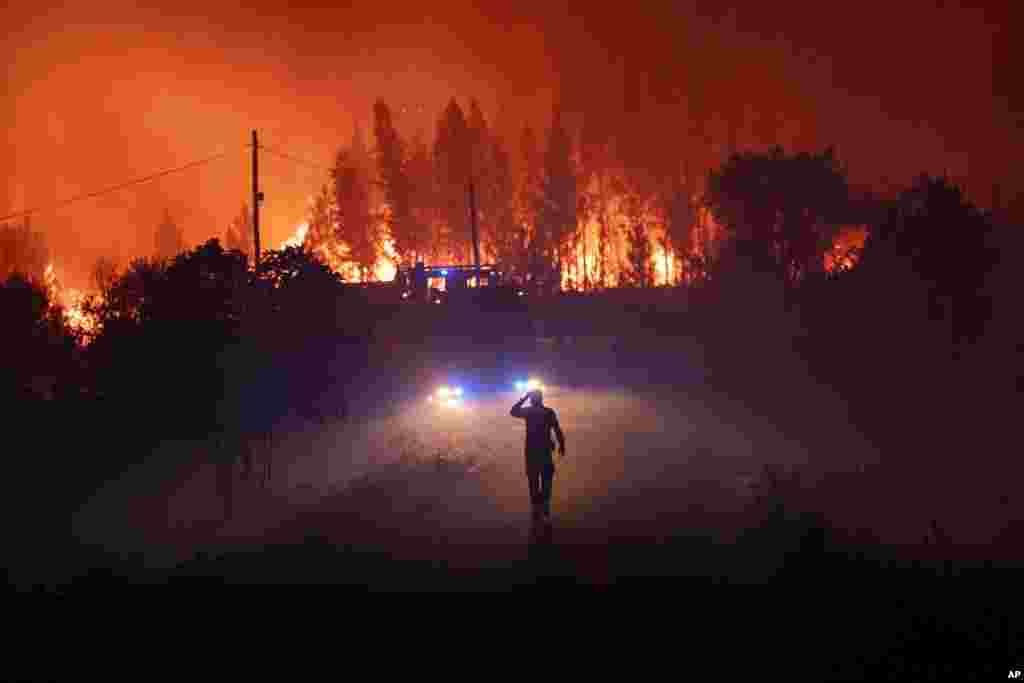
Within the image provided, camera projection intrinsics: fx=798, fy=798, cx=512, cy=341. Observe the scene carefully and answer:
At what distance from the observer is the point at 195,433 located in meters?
16.1

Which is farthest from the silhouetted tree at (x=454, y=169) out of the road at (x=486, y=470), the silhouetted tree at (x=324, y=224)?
the road at (x=486, y=470)

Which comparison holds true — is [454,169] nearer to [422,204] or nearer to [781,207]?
[422,204]

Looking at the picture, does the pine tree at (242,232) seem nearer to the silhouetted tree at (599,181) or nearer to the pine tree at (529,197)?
the pine tree at (529,197)

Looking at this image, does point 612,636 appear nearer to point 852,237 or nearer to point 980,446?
point 980,446

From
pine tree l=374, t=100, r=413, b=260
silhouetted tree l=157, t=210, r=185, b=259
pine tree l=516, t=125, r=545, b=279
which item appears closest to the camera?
pine tree l=516, t=125, r=545, b=279

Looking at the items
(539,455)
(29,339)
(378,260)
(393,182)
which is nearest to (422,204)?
(393,182)

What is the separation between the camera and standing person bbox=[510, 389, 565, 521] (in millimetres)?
10211

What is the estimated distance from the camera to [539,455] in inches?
405

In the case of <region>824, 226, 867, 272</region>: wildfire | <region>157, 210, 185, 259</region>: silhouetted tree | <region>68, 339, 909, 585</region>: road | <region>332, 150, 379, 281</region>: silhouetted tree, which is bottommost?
<region>68, 339, 909, 585</region>: road

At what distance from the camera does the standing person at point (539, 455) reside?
1021 cm

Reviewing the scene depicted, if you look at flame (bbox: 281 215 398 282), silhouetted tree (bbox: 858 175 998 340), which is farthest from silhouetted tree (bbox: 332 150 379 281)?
silhouetted tree (bbox: 858 175 998 340)

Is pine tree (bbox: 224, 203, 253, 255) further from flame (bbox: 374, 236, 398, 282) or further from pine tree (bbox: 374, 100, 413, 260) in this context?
pine tree (bbox: 374, 100, 413, 260)

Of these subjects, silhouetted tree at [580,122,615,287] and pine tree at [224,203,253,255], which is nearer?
silhouetted tree at [580,122,615,287]

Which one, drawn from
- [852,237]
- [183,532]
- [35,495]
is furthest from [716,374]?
[35,495]
